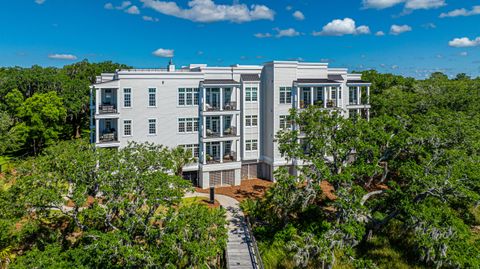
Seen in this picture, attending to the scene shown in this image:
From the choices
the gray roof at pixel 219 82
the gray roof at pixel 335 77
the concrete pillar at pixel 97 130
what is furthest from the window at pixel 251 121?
the concrete pillar at pixel 97 130

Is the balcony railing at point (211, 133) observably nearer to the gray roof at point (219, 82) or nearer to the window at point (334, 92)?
the gray roof at point (219, 82)

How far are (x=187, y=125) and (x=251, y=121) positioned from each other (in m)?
6.28

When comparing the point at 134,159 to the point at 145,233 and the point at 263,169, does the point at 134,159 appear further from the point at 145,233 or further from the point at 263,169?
the point at 263,169

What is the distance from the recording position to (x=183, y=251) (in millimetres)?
16734

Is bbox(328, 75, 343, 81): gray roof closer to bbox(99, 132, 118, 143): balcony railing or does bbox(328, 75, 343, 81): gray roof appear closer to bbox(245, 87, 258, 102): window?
bbox(245, 87, 258, 102): window

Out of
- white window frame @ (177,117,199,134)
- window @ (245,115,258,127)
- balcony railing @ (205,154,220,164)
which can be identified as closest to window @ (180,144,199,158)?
balcony railing @ (205,154,220,164)

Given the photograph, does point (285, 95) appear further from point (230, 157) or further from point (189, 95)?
point (189, 95)

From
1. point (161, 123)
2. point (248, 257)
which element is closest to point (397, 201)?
point (248, 257)

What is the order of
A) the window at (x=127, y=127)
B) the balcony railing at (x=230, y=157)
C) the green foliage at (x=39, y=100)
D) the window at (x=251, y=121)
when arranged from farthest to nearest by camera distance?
the green foliage at (x=39, y=100)
the window at (x=251, y=121)
the balcony railing at (x=230, y=157)
the window at (x=127, y=127)

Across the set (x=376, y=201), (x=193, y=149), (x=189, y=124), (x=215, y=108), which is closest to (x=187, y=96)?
(x=189, y=124)

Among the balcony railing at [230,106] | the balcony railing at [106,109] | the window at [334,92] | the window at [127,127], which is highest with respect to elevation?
the window at [334,92]

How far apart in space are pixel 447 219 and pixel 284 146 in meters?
10.3

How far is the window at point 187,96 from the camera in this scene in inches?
1228

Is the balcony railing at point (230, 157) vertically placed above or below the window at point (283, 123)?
below
